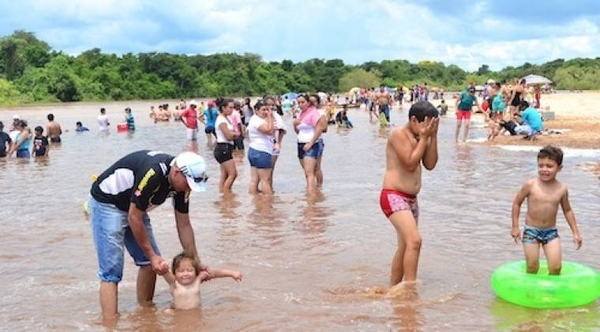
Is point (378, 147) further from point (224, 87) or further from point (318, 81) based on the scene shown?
point (318, 81)

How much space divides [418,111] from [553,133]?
16269 millimetres

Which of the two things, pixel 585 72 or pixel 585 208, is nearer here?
pixel 585 208

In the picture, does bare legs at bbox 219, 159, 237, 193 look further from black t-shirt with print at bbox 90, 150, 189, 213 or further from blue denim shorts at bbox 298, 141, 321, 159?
black t-shirt with print at bbox 90, 150, 189, 213

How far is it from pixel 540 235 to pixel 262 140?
533cm

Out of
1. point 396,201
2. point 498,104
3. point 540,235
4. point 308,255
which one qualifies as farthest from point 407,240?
point 498,104

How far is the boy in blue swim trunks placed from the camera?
18.1 ft

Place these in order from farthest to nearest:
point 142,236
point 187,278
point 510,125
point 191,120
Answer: point 191,120, point 510,125, point 187,278, point 142,236

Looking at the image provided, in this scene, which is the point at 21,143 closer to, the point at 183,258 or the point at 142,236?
the point at 183,258

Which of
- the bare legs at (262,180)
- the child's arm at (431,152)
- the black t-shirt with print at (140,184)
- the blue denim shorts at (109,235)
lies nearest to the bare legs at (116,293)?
the blue denim shorts at (109,235)

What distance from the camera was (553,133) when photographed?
20250 mm

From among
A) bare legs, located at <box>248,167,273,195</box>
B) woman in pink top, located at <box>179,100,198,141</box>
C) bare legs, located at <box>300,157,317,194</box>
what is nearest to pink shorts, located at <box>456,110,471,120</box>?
woman in pink top, located at <box>179,100,198,141</box>

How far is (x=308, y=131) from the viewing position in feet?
34.6

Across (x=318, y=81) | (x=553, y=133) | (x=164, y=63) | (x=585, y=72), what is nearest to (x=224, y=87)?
(x=164, y=63)

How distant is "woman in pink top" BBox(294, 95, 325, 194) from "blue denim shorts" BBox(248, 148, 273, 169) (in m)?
0.59
